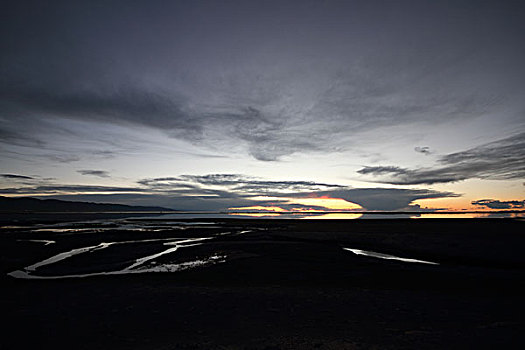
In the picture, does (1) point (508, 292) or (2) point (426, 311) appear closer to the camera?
(2) point (426, 311)

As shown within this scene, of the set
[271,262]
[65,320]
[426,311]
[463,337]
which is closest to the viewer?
[463,337]

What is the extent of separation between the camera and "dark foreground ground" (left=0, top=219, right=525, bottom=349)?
25.3 ft

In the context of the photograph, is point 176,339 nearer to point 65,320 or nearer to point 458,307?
point 65,320

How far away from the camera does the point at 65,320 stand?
9.14 m

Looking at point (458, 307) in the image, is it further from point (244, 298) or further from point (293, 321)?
point (244, 298)

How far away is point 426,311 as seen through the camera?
989 cm

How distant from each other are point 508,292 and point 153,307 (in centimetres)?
1388

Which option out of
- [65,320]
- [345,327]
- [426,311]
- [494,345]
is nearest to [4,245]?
[65,320]

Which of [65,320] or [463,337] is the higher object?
[463,337]

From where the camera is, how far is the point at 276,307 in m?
10.4

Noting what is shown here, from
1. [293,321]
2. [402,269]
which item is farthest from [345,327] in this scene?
[402,269]

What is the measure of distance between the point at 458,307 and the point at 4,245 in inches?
1343

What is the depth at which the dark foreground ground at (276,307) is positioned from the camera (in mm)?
7715

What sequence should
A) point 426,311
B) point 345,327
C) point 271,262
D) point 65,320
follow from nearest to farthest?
point 345,327
point 65,320
point 426,311
point 271,262
